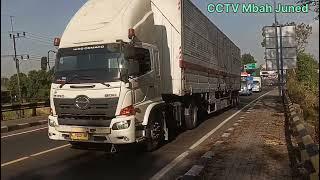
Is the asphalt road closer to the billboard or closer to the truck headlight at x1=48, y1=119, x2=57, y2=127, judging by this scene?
the truck headlight at x1=48, y1=119, x2=57, y2=127

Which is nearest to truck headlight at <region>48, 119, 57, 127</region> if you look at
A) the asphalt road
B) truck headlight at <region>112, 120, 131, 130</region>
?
the asphalt road

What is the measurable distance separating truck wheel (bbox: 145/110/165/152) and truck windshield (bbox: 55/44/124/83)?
1.60 metres

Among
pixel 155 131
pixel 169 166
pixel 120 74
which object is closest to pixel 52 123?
pixel 120 74

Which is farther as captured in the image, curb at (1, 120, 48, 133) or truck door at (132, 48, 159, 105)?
curb at (1, 120, 48, 133)

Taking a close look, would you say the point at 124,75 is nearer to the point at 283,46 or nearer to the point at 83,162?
the point at 83,162

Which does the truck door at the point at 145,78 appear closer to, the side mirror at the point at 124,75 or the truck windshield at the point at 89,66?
the side mirror at the point at 124,75

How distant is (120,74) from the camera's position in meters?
9.08

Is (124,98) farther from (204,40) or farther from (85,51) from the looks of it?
(204,40)

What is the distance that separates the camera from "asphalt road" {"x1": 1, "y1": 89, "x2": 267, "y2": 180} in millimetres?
7770

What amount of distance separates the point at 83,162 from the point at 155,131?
2.05m

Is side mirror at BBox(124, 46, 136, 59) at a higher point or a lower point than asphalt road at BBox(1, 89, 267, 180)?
higher

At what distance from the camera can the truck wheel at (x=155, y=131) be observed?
10.0m

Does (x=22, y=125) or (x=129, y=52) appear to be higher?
(x=129, y=52)

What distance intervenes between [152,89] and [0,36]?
7903 millimetres
